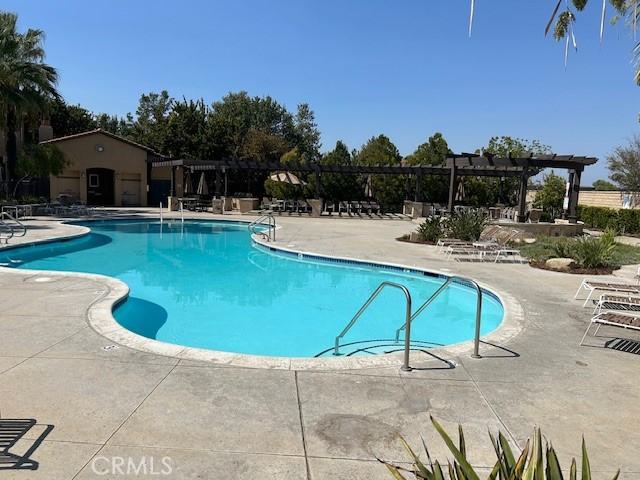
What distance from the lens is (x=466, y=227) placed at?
15.3 metres

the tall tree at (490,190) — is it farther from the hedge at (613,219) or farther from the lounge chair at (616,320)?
the lounge chair at (616,320)

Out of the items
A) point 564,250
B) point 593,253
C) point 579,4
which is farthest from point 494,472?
point 564,250

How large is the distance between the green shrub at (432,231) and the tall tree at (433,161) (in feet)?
44.1

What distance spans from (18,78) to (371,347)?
2206cm

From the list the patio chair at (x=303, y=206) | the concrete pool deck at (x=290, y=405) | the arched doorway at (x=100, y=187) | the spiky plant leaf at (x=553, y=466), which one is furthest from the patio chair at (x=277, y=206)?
the spiky plant leaf at (x=553, y=466)

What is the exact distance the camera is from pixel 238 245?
17328 millimetres

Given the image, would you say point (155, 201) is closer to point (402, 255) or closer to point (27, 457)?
point (402, 255)

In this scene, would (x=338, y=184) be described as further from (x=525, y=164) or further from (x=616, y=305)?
(x=616, y=305)

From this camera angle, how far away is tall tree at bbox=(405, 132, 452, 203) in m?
30.2

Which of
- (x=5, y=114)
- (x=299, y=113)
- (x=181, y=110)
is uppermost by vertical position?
(x=299, y=113)

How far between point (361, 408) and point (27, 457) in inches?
93.2

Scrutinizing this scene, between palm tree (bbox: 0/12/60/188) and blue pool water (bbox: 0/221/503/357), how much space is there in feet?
27.5

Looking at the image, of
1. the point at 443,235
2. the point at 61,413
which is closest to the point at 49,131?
the point at 443,235

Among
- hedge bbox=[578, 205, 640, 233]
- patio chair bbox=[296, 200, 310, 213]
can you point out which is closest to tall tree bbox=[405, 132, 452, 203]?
patio chair bbox=[296, 200, 310, 213]
